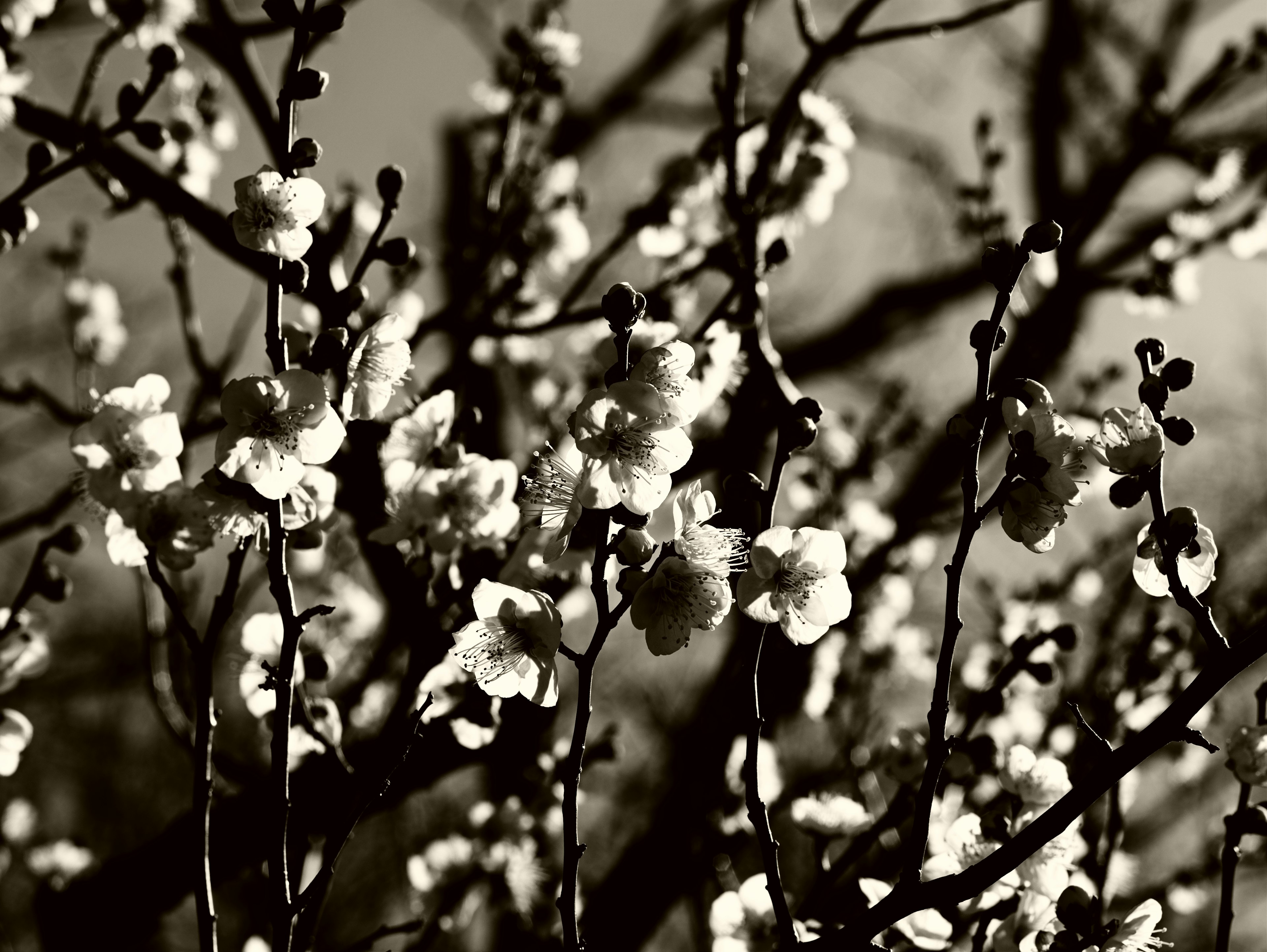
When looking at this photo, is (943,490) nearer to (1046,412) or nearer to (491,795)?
(491,795)

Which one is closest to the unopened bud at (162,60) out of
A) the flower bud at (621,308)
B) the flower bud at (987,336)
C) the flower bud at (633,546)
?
the flower bud at (621,308)

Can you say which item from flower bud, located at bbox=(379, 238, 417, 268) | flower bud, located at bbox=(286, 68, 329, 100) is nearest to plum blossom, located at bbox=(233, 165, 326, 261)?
flower bud, located at bbox=(286, 68, 329, 100)

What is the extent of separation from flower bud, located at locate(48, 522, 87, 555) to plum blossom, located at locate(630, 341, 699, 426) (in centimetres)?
129

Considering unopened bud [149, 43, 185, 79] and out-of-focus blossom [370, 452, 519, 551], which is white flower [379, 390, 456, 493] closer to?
out-of-focus blossom [370, 452, 519, 551]

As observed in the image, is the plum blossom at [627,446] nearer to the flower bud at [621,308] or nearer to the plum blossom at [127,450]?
the flower bud at [621,308]

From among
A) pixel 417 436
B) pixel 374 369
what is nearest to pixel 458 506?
pixel 417 436

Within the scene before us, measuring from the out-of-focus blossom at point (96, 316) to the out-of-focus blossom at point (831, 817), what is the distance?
310cm

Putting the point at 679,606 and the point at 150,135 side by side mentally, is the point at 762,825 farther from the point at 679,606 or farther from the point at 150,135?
the point at 150,135

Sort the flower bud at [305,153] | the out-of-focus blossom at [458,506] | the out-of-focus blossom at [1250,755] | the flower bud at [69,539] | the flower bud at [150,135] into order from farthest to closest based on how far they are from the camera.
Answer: the flower bud at [150,135]
the flower bud at [69,539]
the out-of-focus blossom at [458,506]
the out-of-focus blossom at [1250,755]
the flower bud at [305,153]

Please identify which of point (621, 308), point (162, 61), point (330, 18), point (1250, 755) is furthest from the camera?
point (162, 61)

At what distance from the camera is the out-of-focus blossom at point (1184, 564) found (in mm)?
1530

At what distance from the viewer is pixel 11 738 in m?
2.07

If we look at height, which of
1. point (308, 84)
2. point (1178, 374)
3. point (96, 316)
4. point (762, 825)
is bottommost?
point (762, 825)

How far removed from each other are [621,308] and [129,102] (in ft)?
4.47
